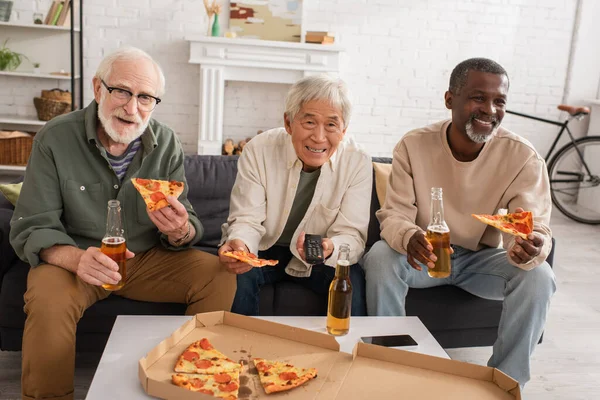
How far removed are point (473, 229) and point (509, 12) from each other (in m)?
4.08

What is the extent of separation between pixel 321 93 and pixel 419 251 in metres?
0.64

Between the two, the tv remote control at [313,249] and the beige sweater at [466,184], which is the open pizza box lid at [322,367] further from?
the beige sweater at [466,184]

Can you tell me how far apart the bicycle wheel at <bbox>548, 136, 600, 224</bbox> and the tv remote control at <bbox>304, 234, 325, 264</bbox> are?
13.5ft

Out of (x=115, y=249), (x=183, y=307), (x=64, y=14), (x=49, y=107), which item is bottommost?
(x=183, y=307)

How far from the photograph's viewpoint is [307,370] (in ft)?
4.78

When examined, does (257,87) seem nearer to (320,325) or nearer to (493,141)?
(493,141)

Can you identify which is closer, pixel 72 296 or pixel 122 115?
pixel 72 296

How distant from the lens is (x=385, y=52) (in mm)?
5625

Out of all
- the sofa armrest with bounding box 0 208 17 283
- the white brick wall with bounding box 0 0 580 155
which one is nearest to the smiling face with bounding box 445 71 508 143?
the sofa armrest with bounding box 0 208 17 283

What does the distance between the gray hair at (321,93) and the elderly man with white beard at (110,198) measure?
1.57 ft

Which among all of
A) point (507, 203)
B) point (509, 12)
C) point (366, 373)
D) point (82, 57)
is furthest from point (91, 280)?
point (509, 12)

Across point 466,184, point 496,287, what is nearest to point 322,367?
point 496,287

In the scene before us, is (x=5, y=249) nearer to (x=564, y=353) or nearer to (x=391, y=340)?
(x=391, y=340)

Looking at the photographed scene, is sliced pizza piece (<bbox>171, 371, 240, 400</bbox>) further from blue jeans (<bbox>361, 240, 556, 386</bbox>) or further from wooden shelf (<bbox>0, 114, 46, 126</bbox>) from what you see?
wooden shelf (<bbox>0, 114, 46, 126</bbox>)
